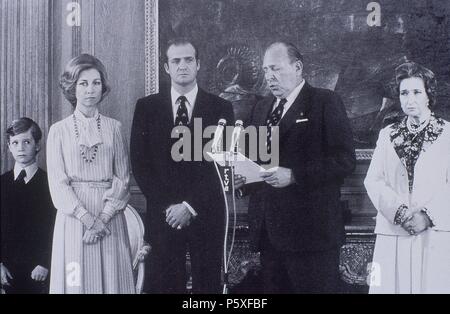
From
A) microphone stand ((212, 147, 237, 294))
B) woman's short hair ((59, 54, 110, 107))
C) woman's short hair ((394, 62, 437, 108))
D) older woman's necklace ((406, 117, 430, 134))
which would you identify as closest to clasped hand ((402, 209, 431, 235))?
older woman's necklace ((406, 117, 430, 134))

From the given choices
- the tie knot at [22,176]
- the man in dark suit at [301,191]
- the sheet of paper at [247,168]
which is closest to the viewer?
the man in dark suit at [301,191]

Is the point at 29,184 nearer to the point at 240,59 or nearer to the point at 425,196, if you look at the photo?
the point at 240,59

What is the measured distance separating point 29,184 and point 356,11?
2495mm

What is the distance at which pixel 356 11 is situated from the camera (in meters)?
4.72

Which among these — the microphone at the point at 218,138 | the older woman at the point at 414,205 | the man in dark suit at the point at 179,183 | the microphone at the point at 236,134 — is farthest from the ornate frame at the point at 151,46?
the older woman at the point at 414,205

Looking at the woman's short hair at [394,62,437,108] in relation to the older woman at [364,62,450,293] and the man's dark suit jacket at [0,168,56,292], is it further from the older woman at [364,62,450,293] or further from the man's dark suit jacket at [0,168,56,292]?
the man's dark suit jacket at [0,168,56,292]

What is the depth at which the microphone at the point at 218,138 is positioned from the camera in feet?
14.9

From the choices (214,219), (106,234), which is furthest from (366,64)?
(106,234)

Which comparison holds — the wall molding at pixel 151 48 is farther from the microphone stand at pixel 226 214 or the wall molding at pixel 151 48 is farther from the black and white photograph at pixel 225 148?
the microphone stand at pixel 226 214

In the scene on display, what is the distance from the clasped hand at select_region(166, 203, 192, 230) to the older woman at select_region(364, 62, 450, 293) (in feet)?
3.87

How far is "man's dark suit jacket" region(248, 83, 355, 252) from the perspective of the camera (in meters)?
4.26

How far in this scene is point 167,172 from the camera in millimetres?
4523

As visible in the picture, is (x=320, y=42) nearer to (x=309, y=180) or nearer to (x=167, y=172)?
(x=309, y=180)

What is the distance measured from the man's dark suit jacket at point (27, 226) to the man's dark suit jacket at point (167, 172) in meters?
0.64
